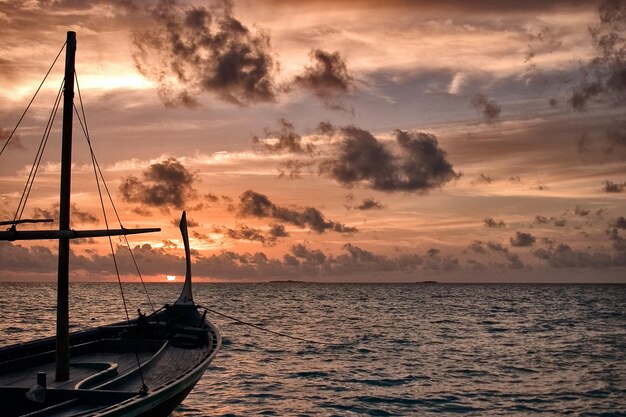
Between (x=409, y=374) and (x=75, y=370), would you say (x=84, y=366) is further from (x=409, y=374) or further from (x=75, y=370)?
(x=409, y=374)

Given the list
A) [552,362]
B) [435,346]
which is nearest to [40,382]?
[552,362]

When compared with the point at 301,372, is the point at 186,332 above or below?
above

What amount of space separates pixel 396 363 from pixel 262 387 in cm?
1317

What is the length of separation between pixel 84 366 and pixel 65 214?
19.5ft

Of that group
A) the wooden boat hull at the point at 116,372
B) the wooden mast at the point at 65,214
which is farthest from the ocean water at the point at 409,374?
the wooden mast at the point at 65,214

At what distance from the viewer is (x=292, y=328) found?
2694 inches

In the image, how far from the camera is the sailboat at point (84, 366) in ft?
48.3

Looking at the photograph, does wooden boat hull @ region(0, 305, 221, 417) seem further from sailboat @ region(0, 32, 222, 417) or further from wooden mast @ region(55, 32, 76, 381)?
wooden mast @ region(55, 32, 76, 381)

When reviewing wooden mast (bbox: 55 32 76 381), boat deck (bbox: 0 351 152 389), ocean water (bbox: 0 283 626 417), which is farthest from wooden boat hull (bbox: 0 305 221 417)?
ocean water (bbox: 0 283 626 417)

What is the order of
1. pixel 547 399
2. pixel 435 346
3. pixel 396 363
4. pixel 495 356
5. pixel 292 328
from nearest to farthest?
Result: pixel 547 399 < pixel 396 363 < pixel 495 356 < pixel 435 346 < pixel 292 328

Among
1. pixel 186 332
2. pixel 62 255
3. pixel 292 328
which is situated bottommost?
pixel 292 328

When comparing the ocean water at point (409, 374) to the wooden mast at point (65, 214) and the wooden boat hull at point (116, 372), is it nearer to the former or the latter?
the wooden boat hull at point (116, 372)

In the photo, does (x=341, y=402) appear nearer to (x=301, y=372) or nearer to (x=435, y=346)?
(x=301, y=372)

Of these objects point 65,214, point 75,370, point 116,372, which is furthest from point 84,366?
point 65,214
